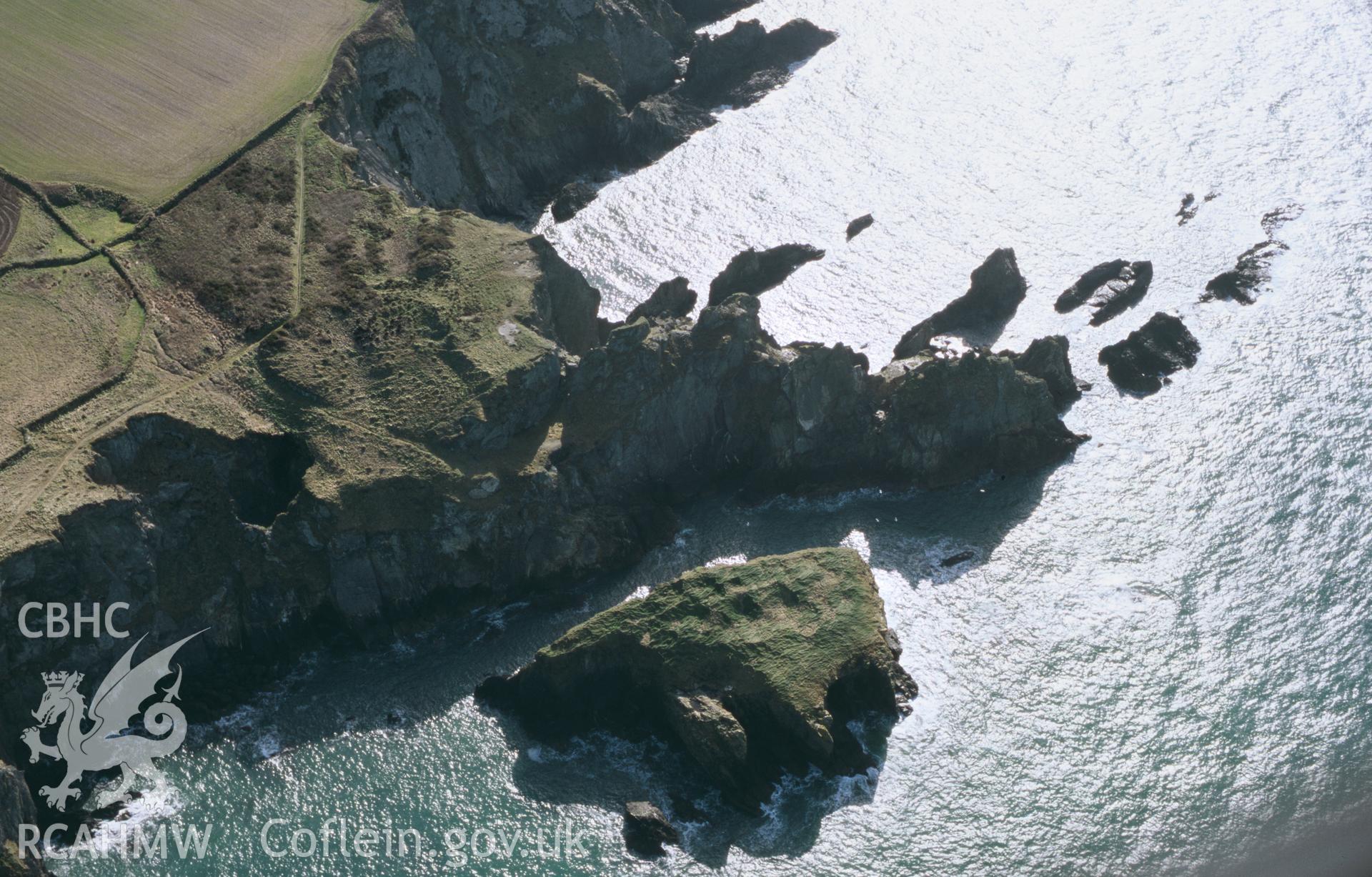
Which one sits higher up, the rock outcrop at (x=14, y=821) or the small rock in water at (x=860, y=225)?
the small rock in water at (x=860, y=225)

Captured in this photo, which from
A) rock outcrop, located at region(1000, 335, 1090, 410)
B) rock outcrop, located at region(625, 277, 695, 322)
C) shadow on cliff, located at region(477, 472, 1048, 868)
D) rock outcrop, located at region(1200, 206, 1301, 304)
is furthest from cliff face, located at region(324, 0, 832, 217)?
rock outcrop, located at region(1200, 206, 1301, 304)

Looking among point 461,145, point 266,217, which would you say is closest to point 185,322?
point 266,217

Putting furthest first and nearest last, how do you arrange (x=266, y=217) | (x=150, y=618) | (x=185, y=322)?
1. (x=266, y=217)
2. (x=185, y=322)
3. (x=150, y=618)

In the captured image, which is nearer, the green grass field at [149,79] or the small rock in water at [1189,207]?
the green grass field at [149,79]

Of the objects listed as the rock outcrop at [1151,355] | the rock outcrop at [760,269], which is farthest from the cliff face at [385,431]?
the rock outcrop at [1151,355]

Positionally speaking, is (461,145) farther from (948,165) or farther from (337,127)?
(948,165)

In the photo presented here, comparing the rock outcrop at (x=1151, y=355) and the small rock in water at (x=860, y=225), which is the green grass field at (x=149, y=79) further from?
the rock outcrop at (x=1151, y=355)
